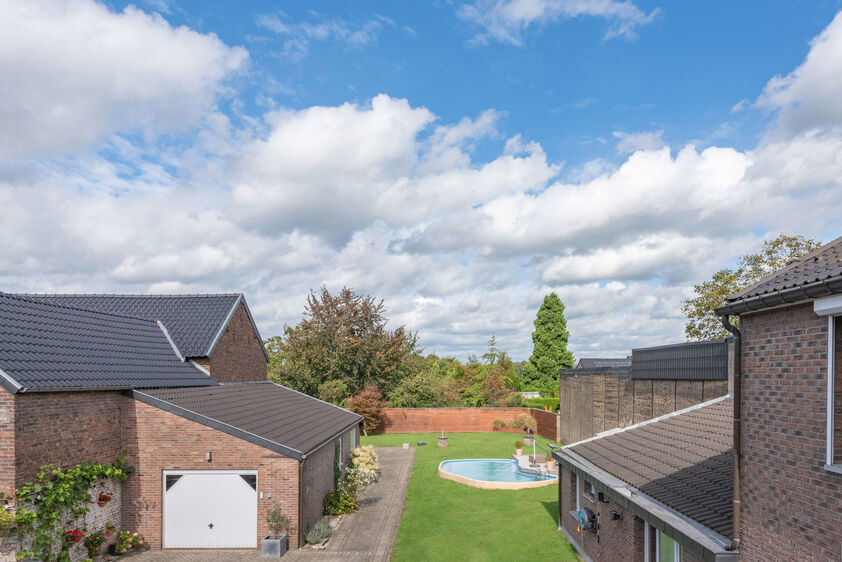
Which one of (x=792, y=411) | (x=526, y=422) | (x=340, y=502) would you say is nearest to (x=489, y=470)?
(x=526, y=422)

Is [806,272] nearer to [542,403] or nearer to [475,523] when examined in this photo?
[475,523]

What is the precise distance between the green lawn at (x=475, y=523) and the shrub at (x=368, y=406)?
11976mm

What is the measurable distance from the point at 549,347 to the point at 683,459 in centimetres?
5093

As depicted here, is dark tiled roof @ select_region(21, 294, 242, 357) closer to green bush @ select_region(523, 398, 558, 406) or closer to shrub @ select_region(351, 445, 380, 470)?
shrub @ select_region(351, 445, 380, 470)

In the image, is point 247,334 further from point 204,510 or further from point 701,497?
point 701,497

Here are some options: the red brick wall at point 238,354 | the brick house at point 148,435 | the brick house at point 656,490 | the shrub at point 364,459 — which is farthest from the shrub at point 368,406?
the brick house at point 656,490

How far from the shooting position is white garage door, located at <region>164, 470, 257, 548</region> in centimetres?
1477

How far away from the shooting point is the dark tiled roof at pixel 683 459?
8781 millimetres

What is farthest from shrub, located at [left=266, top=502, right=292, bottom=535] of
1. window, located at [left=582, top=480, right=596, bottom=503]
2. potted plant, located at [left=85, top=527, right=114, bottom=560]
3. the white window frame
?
the white window frame

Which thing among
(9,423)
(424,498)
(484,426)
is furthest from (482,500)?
(484,426)

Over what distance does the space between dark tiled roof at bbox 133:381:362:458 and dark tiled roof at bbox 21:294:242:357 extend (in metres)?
2.10

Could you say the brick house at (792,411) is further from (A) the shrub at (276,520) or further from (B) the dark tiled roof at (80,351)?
(B) the dark tiled roof at (80,351)

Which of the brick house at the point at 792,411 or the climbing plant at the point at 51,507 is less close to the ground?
the brick house at the point at 792,411

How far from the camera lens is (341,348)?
42156 millimetres
